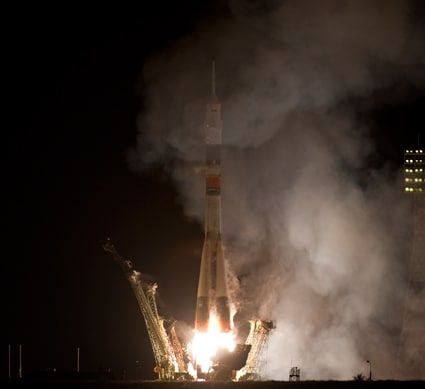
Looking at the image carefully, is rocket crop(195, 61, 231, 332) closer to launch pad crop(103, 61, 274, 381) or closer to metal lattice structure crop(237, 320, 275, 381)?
launch pad crop(103, 61, 274, 381)

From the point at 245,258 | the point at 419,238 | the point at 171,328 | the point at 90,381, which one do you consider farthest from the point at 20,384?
the point at 419,238

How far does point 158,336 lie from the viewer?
251 ft

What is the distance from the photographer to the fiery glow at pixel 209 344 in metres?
73.8

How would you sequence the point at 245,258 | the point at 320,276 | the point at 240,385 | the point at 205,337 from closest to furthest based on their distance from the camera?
the point at 240,385 → the point at 205,337 → the point at 245,258 → the point at 320,276

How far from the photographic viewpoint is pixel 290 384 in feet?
230

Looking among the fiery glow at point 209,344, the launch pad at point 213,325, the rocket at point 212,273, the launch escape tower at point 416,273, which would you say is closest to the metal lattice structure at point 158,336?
the launch pad at point 213,325

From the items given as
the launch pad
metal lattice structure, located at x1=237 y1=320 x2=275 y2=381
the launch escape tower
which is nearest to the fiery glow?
the launch pad

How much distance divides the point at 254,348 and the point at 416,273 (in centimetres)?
1851

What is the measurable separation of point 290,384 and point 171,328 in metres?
9.22

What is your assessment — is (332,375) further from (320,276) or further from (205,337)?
(205,337)

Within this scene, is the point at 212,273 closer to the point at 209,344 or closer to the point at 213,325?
the point at 213,325

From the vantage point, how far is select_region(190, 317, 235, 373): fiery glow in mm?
73750

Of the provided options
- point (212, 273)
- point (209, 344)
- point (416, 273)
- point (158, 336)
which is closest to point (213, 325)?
point (209, 344)

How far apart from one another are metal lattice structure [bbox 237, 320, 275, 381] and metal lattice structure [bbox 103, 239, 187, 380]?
10.8ft
